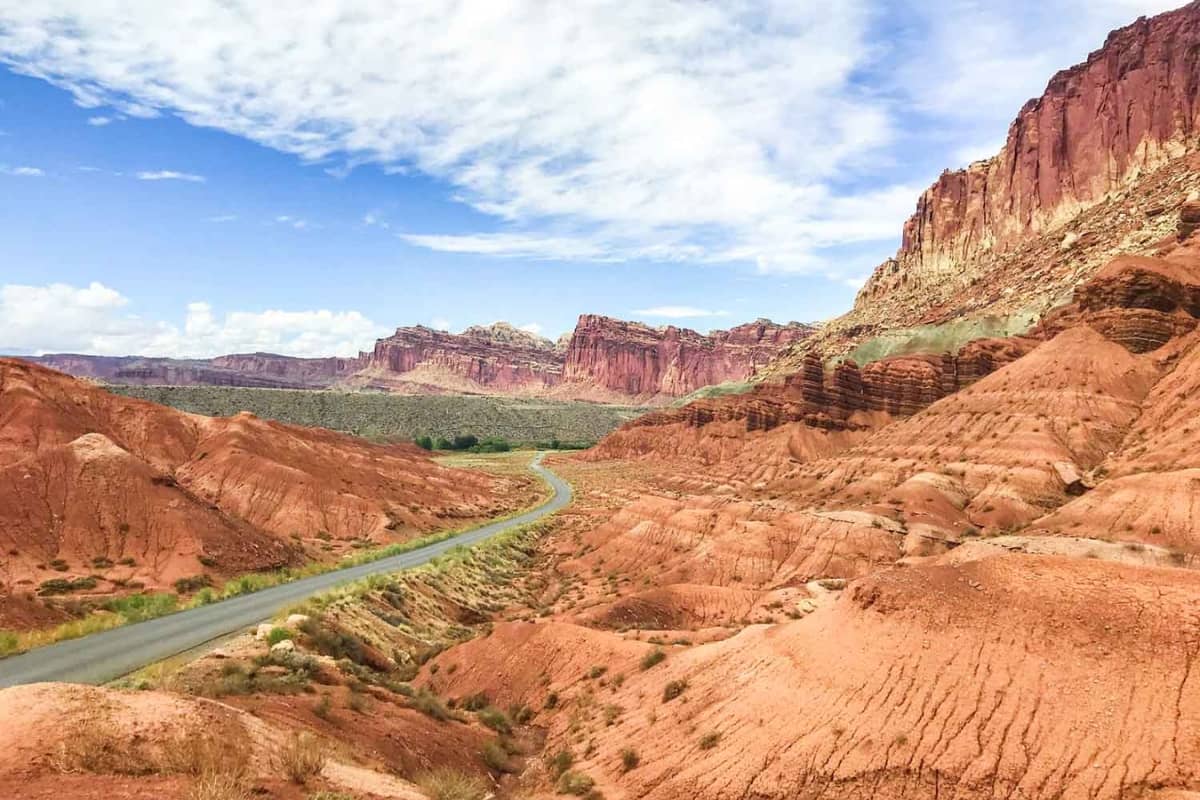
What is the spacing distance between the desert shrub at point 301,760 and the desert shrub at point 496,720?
10.1 metres

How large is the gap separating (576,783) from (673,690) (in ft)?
14.0

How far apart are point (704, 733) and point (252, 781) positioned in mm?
11226

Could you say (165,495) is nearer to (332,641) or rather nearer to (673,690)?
(332,641)

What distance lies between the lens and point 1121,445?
183ft

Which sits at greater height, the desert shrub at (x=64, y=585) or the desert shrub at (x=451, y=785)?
the desert shrub at (x=451, y=785)

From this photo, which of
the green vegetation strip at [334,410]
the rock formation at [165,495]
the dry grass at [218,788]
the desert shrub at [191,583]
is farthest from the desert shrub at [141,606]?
the green vegetation strip at [334,410]

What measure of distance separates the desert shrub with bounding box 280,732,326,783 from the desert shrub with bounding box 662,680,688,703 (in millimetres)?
10701

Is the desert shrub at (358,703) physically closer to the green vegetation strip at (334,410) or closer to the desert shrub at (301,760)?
the desert shrub at (301,760)

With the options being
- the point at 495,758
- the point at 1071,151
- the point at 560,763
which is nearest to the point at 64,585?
the point at 495,758

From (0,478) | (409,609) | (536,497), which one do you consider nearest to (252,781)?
(409,609)

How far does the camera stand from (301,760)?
1155 cm

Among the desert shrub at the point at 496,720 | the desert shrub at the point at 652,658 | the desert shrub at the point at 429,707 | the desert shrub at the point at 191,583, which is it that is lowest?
the desert shrub at the point at 191,583

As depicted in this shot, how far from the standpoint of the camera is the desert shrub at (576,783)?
1711 centimetres

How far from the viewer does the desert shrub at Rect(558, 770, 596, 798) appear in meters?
17.1
